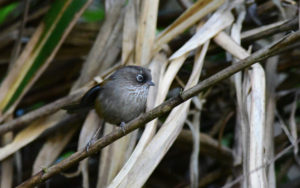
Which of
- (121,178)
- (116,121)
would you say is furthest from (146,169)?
(116,121)

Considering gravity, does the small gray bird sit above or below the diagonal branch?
below

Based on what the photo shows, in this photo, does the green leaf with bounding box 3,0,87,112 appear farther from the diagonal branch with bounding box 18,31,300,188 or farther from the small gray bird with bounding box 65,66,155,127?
the diagonal branch with bounding box 18,31,300,188

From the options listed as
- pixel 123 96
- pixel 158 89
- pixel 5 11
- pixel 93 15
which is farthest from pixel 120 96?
pixel 5 11

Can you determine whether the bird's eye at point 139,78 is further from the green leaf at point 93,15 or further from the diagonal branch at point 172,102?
the green leaf at point 93,15

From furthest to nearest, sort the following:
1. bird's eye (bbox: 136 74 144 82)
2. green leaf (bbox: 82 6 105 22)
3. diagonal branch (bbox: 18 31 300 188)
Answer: green leaf (bbox: 82 6 105 22)
bird's eye (bbox: 136 74 144 82)
diagonal branch (bbox: 18 31 300 188)

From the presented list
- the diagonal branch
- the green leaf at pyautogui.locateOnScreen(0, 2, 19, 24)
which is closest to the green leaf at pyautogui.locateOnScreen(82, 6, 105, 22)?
the green leaf at pyautogui.locateOnScreen(0, 2, 19, 24)

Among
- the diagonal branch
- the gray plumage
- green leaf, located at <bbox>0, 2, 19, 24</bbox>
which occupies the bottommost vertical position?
the gray plumage

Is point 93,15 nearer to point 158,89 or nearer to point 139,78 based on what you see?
point 139,78

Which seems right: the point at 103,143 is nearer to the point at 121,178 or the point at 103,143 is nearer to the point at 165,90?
the point at 121,178
